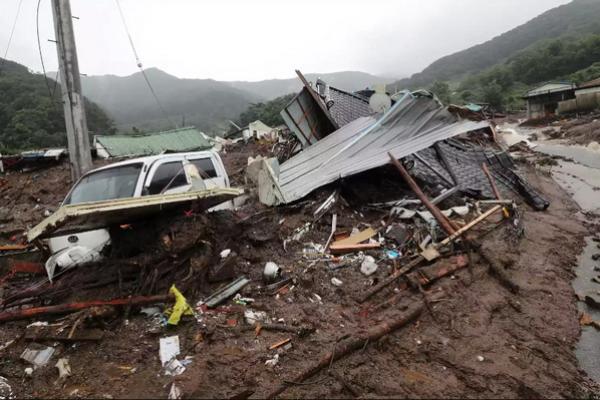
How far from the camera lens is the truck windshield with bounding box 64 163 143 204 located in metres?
5.12

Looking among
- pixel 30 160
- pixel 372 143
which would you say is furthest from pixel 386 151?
pixel 30 160

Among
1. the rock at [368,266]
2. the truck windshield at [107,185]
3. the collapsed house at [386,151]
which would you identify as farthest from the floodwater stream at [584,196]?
the truck windshield at [107,185]

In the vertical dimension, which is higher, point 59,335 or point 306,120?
point 306,120

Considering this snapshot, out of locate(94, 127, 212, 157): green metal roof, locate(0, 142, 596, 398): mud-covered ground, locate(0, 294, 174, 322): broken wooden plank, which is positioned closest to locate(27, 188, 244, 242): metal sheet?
locate(0, 142, 596, 398): mud-covered ground

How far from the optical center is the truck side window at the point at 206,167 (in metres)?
6.51

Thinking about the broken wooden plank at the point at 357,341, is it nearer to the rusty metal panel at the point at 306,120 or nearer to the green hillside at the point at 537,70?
the rusty metal panel at the point at 306,120

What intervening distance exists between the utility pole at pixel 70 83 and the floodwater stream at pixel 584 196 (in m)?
8.54

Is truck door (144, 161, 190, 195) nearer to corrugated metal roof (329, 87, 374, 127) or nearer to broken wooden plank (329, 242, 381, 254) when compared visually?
broken wooden plank (329, 242, 381, 254)

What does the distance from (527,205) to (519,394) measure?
7.56 metres

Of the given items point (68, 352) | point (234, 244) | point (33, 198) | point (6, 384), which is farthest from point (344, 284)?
point (33, 198)

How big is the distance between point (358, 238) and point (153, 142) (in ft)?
89.9

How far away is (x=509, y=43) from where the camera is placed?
97062mm

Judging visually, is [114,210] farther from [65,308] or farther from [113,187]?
[113,187]

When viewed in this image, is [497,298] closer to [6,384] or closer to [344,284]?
[344,284]
